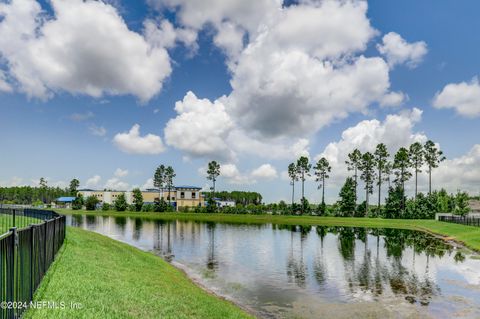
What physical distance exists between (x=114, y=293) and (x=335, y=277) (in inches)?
668

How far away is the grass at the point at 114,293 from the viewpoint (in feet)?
37.5

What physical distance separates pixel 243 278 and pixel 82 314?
15461 millimetres

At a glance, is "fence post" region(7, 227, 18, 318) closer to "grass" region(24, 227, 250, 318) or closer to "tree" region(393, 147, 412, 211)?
"grass" region(24, 227, 250, 318)

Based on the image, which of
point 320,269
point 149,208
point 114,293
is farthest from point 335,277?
point 149,208

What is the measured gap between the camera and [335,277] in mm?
25812

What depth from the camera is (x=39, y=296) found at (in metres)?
11.4

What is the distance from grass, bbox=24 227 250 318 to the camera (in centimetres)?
1143

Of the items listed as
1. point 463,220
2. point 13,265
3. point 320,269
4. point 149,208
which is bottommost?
point 149,208

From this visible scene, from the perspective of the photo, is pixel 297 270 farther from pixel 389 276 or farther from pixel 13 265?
pixel 13 265

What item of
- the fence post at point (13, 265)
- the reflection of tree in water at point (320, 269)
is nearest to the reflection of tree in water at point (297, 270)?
the reflection of tree in water at point (320, 269)

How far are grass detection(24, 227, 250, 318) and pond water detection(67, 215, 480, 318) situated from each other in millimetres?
3450

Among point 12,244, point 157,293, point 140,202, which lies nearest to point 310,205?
point 140,202

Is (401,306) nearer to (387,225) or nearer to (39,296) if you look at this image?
(39,296)

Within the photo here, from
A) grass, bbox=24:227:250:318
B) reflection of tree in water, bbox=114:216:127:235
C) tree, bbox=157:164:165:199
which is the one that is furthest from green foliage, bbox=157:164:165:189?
grass, bbox=24:227:250:318
